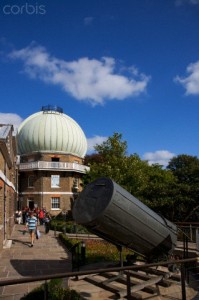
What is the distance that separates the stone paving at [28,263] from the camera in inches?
383

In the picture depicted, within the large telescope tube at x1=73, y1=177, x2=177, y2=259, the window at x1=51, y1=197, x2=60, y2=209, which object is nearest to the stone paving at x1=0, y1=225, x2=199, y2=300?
the large telescope tube at x1=73, y1=177, x2=177, y2=259

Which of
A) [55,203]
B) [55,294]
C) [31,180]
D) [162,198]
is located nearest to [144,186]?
Answer: [162,198]

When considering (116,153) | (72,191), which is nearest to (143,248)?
(116,153)

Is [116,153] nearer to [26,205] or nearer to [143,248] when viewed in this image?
[26,205]

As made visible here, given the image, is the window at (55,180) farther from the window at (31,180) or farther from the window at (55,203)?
the window at (31,180)

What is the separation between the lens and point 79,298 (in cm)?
771

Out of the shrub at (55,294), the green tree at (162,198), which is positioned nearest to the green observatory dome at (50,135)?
the green tree at (162,198)

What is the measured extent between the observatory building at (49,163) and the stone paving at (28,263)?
26.0m

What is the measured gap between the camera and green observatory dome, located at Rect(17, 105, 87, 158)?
154ft

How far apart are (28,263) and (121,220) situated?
6527 millimetres

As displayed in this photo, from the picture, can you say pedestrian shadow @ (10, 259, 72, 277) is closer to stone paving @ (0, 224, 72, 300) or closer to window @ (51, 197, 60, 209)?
stone paving @ (0, 224, 72, 300)

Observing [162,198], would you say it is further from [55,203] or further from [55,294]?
[55,294]

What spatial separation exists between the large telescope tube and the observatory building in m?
36.0

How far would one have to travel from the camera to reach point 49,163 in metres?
45.9
